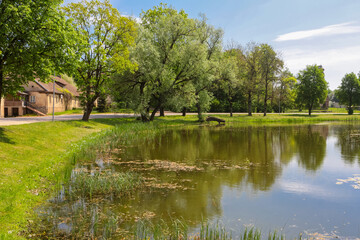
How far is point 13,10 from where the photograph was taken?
15688 mm

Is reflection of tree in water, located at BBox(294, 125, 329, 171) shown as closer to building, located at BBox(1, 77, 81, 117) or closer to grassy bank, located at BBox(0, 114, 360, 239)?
grassy bank, located at BBox(0, 114, 360, 239)

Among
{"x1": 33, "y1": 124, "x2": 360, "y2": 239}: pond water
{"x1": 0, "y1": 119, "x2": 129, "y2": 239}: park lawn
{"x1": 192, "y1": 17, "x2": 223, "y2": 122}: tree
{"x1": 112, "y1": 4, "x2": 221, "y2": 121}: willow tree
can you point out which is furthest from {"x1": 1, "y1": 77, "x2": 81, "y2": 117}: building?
{"x1": 33, "y1": 124, "x2": 360, "y2": 239}: pond water

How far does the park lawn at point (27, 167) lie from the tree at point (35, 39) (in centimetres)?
451

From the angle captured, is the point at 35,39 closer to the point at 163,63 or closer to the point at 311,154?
the point at 311,154

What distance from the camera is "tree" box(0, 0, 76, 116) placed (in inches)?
640

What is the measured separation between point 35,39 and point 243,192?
1460cm

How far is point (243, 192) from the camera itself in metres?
12.8

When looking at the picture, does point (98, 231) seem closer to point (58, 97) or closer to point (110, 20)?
point (110, 20)

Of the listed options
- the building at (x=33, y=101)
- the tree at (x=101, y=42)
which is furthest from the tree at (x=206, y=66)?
the building at (x=33, y=101)

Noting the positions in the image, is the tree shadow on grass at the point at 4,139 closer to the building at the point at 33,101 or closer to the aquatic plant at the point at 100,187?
the aquatic plant at the point at 100,187

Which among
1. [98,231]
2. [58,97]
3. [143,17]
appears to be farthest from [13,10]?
[58,97]

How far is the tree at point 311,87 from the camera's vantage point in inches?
3000

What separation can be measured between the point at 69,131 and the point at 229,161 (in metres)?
16.1

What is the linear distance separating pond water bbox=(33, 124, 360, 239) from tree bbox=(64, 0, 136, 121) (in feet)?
47.6
